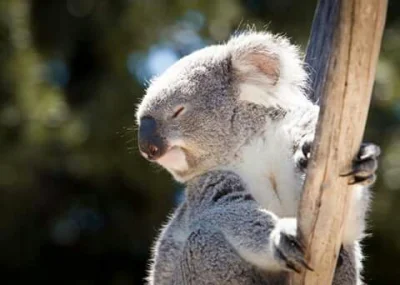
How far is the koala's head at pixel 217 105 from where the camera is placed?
16.4 ft

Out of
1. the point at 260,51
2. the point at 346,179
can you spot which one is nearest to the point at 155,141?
the point at 260,51

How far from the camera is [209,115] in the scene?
199 inches

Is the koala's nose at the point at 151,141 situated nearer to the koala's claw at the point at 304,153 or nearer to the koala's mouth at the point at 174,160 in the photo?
the koala's mouth at the point at 174,160

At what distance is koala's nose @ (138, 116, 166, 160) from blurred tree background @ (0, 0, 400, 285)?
446 cm

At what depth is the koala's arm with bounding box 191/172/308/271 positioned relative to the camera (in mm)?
4324

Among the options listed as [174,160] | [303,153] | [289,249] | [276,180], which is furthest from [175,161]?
[289,249]

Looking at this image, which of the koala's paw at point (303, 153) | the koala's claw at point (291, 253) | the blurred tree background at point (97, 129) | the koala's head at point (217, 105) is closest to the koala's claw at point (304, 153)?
the koala's paw at point (303, 153)

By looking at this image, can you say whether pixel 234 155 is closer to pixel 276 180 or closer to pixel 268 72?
pixel 276 180

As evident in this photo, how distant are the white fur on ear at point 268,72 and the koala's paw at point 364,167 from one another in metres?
0.89

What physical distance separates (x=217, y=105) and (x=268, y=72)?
268mm

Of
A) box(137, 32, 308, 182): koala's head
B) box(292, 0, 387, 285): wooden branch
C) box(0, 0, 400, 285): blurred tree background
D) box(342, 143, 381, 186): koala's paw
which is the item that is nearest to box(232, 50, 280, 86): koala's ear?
box(137, 32, 308, 182): koala's head

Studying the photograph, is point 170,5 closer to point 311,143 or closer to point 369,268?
point 369,268

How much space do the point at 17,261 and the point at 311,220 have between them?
7.30 metres

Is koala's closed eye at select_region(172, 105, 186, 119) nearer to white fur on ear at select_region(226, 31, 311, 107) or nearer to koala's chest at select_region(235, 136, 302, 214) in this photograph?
white fur on ear at select_region(226, 31, 311, 107)
